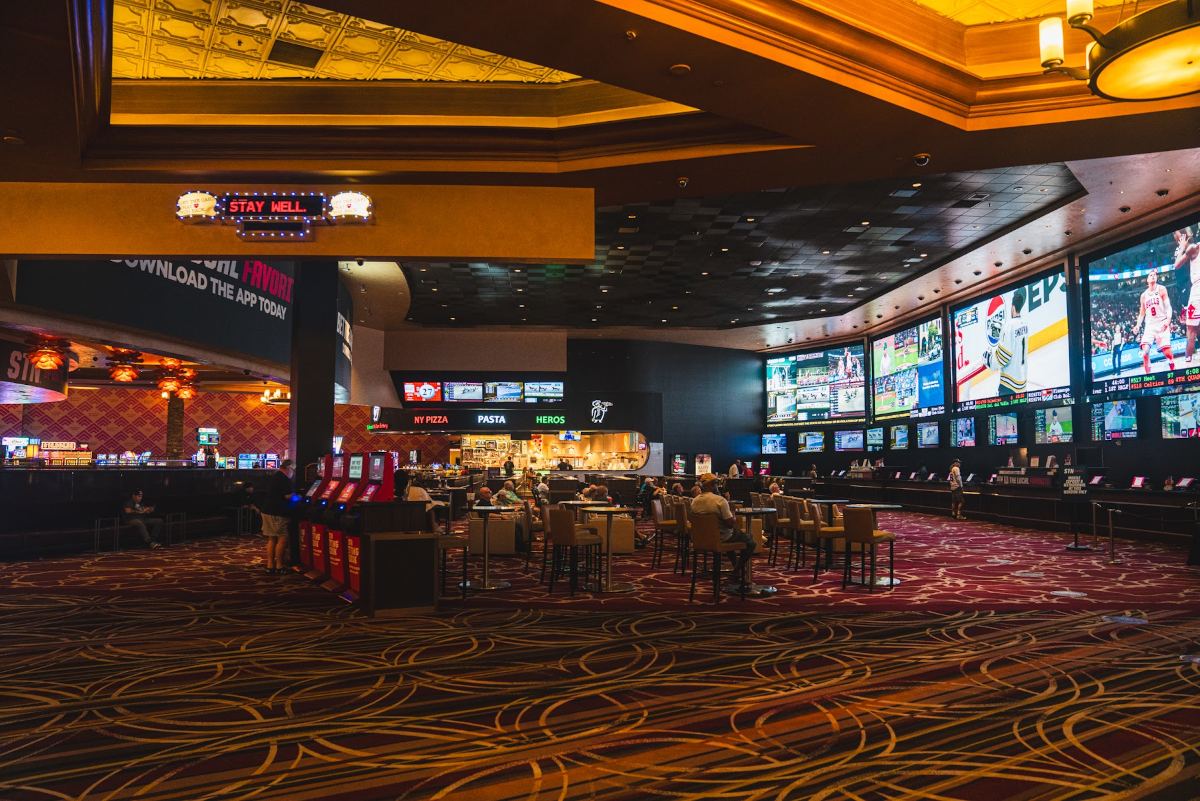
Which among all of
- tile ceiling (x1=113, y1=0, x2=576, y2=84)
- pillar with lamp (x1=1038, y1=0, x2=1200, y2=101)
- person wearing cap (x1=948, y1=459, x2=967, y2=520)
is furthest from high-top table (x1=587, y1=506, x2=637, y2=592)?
person wearing cap (x1=948, y1=459, x2=967, y2=520)

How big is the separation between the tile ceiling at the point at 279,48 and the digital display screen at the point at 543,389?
14.9 metres

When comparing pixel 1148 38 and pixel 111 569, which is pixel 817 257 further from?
pixel 111 569

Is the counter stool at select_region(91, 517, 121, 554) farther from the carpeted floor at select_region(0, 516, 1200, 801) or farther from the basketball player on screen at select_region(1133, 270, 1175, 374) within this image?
the basketball player on screen at select_region(1133, 270, 1175, 374)

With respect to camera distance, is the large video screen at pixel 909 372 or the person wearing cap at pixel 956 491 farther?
the large video screen at pixel 909 372

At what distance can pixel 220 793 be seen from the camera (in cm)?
280

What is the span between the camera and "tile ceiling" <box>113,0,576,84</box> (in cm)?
573

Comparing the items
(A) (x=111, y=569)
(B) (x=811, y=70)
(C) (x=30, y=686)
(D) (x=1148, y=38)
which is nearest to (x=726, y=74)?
(B) (x=811, y=70)

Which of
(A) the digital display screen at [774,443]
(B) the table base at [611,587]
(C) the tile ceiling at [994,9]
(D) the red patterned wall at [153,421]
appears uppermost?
(C) the tile ceiling at [994,9]

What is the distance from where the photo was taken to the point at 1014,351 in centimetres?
1459

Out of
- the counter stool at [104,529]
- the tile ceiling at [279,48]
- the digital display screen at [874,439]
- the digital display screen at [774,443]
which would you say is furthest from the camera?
the digital display screen at [774,443]

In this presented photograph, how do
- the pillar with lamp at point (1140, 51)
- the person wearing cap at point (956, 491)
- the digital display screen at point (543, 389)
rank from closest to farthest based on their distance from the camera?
the pillar with lamp at point (1140, 51) → the person wearing cap at point (956, 491) → the digital display screen at point (543, 389)

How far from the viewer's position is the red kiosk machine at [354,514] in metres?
6.54

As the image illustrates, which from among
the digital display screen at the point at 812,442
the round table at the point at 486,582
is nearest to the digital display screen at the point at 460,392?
the digital display screen at the point at 812,442

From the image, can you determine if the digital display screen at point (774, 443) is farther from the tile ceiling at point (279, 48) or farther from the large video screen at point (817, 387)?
the tile ceiling at point (279, 48)
